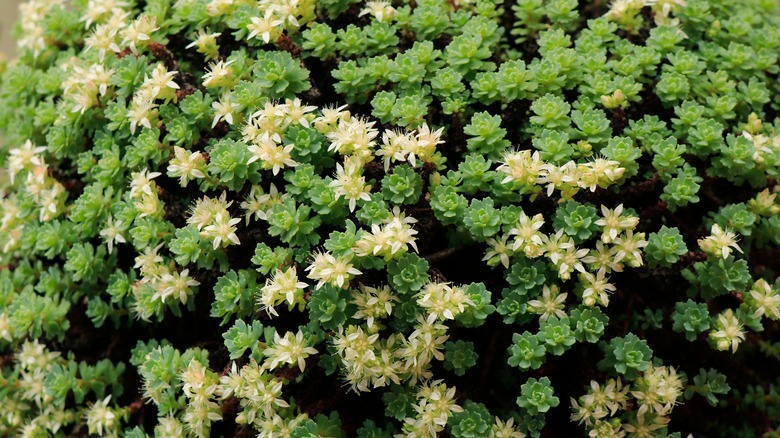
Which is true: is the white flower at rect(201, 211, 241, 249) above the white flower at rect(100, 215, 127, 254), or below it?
above

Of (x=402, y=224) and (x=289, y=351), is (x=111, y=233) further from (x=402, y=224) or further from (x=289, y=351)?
(x=402, y=224)

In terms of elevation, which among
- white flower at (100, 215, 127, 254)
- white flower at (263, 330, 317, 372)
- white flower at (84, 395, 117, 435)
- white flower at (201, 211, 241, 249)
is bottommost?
white flower at (84, 395, 117, 435)

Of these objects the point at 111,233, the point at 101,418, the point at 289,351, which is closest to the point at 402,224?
the point at 289,351

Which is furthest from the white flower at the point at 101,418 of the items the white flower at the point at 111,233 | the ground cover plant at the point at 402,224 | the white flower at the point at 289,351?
the white flower at the point at 289,351

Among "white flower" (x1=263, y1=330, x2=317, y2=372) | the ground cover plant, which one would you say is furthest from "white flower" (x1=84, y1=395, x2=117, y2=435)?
"white flower" (x1=263, y1=330, x2=317, y2=372)

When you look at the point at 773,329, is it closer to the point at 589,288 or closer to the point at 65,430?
the point at 589,288

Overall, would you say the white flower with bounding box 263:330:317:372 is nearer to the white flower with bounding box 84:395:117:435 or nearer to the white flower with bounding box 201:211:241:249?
the white flower with bounding box 201:211:241:249

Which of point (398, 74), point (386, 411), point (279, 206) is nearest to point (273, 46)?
point (398, 74)

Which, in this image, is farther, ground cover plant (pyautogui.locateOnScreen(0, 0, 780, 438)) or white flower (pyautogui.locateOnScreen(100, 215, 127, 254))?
white flower (pyautogui.locateOnScreen(100, 215, 127, 254))
